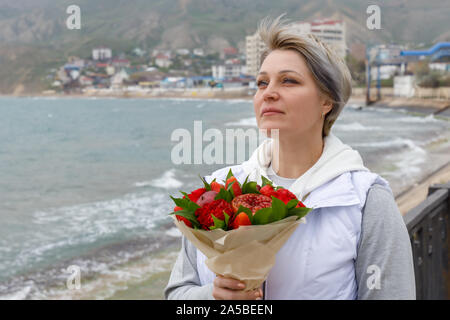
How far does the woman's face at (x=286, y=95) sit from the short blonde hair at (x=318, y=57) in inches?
0.7

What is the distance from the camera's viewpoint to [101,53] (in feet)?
371

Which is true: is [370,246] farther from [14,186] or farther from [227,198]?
[14,186]

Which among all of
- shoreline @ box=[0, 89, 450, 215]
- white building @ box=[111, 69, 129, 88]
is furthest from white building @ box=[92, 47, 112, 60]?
shoreline @ box=[0, 89, 450, 215]

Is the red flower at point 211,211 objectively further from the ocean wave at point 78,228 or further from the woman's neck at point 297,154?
the ocean wave at point 78,228

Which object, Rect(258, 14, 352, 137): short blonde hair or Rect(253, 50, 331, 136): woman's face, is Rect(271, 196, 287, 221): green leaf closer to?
Rect(253, 50, 331, 136): woman's face

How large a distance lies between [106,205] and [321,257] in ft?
60.0

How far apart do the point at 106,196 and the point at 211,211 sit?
2069cm

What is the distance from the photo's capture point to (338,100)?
135 centimetres

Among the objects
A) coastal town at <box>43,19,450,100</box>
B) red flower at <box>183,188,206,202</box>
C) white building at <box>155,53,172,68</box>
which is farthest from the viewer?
white building at <box>155,53,172,68</box>

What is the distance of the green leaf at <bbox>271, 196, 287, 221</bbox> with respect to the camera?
3.36ft

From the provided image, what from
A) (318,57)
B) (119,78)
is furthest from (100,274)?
(119,78)

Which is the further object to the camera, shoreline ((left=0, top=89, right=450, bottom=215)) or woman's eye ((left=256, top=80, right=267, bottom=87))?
shoreline ((left=0, top=89, right=450, bottom=215))

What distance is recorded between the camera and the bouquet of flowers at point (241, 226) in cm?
103

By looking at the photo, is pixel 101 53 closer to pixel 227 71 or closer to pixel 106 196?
pixel 227 71
